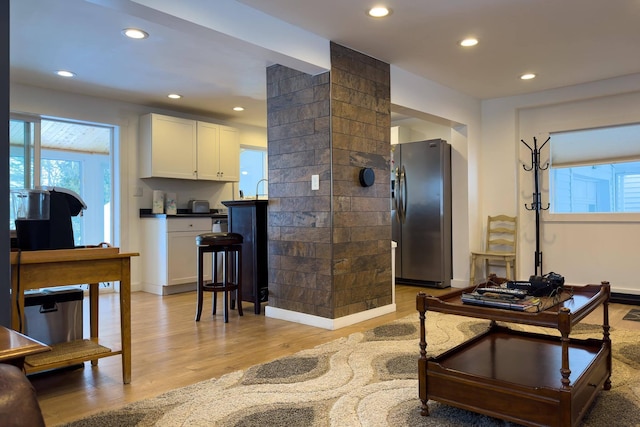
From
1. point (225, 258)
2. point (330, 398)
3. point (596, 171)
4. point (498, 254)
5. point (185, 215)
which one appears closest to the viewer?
point (330, 398)

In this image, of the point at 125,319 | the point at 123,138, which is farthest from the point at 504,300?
the point at 123,138

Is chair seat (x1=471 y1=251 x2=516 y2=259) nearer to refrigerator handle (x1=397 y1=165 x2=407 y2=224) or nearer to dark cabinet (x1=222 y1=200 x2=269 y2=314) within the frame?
refrigerator handle (x1=397 y1=165 x2=407 y2=224)

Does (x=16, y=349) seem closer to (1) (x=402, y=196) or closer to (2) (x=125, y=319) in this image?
(2) (x=125, y=319)

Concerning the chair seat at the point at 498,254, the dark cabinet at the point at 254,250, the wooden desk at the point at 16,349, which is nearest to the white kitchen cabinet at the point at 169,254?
the dark cabinet at the point at 254,250

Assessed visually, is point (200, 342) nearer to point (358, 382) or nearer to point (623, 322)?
point (358, 382)

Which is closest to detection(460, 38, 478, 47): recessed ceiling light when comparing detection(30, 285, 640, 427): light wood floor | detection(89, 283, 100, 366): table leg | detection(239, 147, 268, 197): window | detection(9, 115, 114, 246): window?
detection(30, 285, 640, 427): light wood floor

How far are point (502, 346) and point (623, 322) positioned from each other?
6.99 feet

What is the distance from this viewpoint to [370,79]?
154 inches

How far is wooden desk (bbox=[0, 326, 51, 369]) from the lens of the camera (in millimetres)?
904

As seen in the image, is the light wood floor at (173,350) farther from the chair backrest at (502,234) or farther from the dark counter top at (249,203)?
the chair backrest at (502,234)

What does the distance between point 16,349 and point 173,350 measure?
2211 millimetres

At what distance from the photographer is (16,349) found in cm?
92

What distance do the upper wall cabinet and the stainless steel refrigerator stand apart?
222 cm

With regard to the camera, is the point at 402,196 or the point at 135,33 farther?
the point at 402,196
